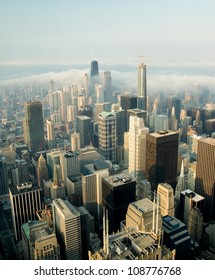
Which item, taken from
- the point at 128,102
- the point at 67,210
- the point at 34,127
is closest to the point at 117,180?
the point at 67,210

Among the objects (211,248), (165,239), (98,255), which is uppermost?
(98,255)

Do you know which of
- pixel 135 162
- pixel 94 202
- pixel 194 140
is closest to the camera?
pixel 94 202

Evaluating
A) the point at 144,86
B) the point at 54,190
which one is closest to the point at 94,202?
the point at 54,190

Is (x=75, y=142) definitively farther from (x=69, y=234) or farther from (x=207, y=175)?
(x=69, y=234)

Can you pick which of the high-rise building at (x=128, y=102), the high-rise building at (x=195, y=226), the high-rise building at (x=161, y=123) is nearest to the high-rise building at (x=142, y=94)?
the high-rise building at (x=128, y=102)

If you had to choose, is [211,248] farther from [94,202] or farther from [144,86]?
[144,86]

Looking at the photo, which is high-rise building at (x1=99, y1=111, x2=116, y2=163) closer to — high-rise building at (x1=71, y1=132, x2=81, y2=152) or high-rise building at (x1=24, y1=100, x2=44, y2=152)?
high-rise building at (x1=71, y1=132, x2=81, y2=152)

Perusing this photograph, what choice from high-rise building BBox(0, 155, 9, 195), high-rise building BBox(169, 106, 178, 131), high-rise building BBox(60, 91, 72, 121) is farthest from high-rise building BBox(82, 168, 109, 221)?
high-rise building BBox(169, 106, 178, 131)
